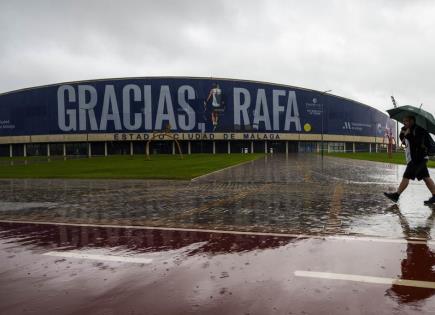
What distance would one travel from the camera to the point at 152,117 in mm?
76938

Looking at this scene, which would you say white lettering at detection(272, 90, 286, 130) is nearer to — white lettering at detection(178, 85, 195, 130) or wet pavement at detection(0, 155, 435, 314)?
white lettering at detection(178, 85, 195, 130)

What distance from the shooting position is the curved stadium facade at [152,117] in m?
77.1

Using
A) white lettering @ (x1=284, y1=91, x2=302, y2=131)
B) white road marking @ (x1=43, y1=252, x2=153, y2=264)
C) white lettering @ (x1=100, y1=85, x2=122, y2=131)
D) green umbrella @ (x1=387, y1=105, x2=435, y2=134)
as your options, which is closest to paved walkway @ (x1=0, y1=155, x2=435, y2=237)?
green umbrella @ (x1=387, y1=105, x2=435, y2=134)

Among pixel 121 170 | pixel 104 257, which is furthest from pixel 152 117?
pixel 104 257

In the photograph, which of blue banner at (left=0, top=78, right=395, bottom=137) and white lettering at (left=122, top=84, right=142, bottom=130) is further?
blue banner at (left=0, top=78, right=395, bottom=137)

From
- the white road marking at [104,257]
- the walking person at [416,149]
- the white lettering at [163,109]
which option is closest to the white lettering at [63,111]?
the white lettering at [163,109]

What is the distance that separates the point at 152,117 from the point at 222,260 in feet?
241

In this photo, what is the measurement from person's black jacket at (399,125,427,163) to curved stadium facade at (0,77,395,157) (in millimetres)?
67463

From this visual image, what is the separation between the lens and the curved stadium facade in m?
77.1

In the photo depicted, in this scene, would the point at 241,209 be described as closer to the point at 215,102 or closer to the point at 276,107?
the point at 215,102

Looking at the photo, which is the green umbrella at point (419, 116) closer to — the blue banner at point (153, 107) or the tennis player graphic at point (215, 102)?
the blue banner at point (153, 107)

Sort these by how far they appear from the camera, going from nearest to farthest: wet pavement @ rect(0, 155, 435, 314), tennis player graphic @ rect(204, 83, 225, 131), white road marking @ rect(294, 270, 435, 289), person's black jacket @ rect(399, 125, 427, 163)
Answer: wet pavement @ rect(0, 155, 435, 314) → white road marking @ rect(294, 270, 435, 289) → person's black jacket @ rect(399, 125, 427, 163) → tennis player graphic @ rect(204, 83, 225, 131)

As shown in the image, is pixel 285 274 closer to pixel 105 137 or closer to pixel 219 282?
pixel 219 282

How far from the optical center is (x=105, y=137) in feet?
253
